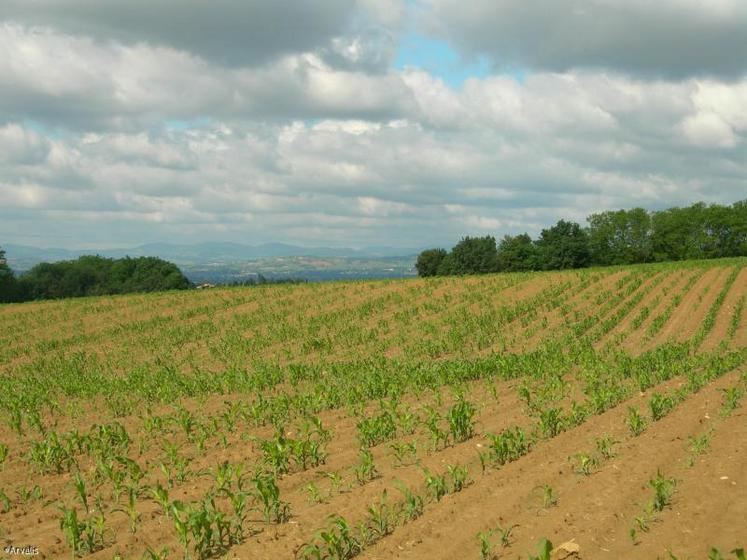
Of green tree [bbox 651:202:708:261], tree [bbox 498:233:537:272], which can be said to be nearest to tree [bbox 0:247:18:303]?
tree [bbox 498:233:537:272]

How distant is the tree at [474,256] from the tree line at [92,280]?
40333mm

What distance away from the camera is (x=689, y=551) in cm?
594

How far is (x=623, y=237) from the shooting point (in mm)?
112438

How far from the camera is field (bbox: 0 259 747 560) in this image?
262 inches

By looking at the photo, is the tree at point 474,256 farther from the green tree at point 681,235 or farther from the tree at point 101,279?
the tree at point 101,279

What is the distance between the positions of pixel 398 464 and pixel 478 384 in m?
7.43

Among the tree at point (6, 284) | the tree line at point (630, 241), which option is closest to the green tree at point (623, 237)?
the tree line at point (630, 241)

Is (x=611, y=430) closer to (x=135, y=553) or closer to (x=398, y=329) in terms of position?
(x=135, y=553)

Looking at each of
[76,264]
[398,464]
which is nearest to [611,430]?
[398,464]

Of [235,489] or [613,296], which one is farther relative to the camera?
[613,296]

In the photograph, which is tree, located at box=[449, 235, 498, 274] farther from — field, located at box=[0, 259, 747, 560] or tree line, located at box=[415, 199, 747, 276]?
field, located at box=[0, 259, 747, 560]

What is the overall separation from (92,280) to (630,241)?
8755 cm

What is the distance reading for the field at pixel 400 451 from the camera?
262 inches

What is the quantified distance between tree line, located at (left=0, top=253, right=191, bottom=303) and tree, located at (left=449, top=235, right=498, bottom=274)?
4033 cm
